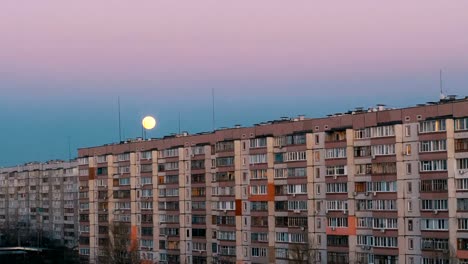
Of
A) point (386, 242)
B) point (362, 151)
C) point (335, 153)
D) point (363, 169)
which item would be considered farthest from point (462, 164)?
point (335, 153)

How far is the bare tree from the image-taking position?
236 ft

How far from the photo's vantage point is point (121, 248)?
72.8 m

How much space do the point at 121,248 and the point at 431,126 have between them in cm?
2998

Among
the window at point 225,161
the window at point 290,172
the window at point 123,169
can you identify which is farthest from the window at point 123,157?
the window at point 290,172

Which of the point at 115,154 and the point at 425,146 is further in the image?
the point at 115,154

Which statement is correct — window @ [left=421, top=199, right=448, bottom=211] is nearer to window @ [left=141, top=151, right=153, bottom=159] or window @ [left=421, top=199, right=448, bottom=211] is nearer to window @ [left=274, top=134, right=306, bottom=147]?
window @ [left=274, top=134, right=306, bottom=147]

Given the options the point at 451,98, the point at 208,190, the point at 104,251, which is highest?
the point at 451,98

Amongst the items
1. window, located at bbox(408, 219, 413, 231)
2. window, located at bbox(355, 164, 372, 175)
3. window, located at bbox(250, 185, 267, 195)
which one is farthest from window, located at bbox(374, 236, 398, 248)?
window, located at bbox(250, 185, 267, 195)

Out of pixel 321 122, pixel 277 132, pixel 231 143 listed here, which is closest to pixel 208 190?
pixel 231 143

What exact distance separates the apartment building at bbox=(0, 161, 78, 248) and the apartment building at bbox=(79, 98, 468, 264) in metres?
20.8

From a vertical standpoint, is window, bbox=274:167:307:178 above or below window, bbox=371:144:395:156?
below

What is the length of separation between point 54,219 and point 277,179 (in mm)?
51022

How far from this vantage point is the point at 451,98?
53031mm

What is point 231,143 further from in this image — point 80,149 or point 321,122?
point 80,149
